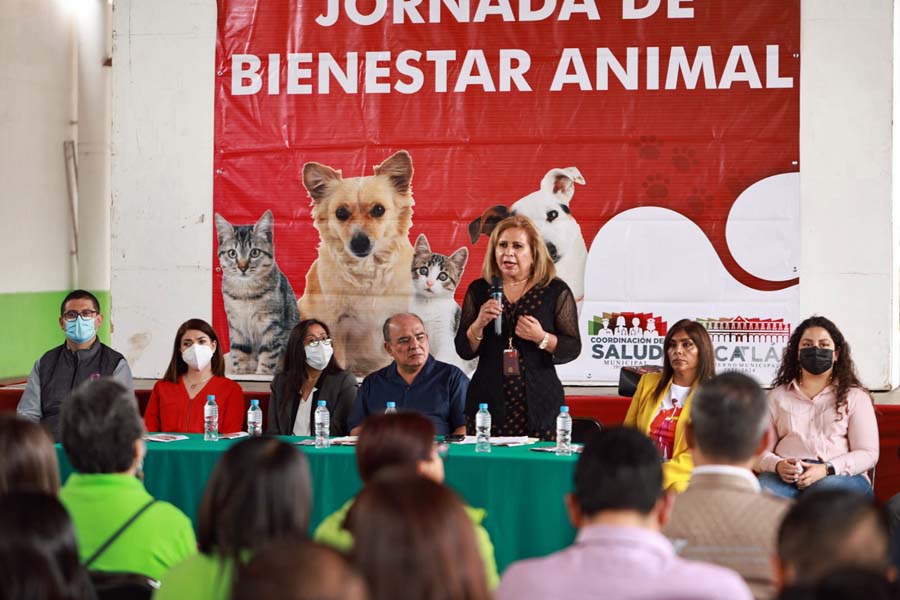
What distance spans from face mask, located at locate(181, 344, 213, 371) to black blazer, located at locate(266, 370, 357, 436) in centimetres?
33

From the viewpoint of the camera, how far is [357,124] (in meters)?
6.30

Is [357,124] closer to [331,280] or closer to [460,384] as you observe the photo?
[331,280]

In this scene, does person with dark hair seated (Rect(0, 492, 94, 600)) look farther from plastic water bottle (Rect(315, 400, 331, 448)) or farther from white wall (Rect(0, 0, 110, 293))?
white wall (Rect(0, 0, 110, 293))

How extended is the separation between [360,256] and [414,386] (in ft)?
5.53

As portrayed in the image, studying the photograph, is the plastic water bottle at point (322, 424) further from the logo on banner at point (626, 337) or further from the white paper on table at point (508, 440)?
the logo on banner at point (626, 337)

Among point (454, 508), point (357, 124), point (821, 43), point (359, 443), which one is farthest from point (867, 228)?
point (454, 508)

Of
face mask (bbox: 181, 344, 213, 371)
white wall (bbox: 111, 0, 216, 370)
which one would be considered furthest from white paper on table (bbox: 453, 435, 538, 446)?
white wall (bbox: 111, 0, 216, 370)

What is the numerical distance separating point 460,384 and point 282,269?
1.97 metres

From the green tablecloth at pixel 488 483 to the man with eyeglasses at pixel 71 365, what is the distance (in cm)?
93

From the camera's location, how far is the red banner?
19.7 feet

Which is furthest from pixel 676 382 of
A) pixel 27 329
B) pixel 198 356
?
pixel 27 329

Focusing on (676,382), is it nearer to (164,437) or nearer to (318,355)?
(318,355)

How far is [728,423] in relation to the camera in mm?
2590

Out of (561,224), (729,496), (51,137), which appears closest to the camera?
(729,496)
